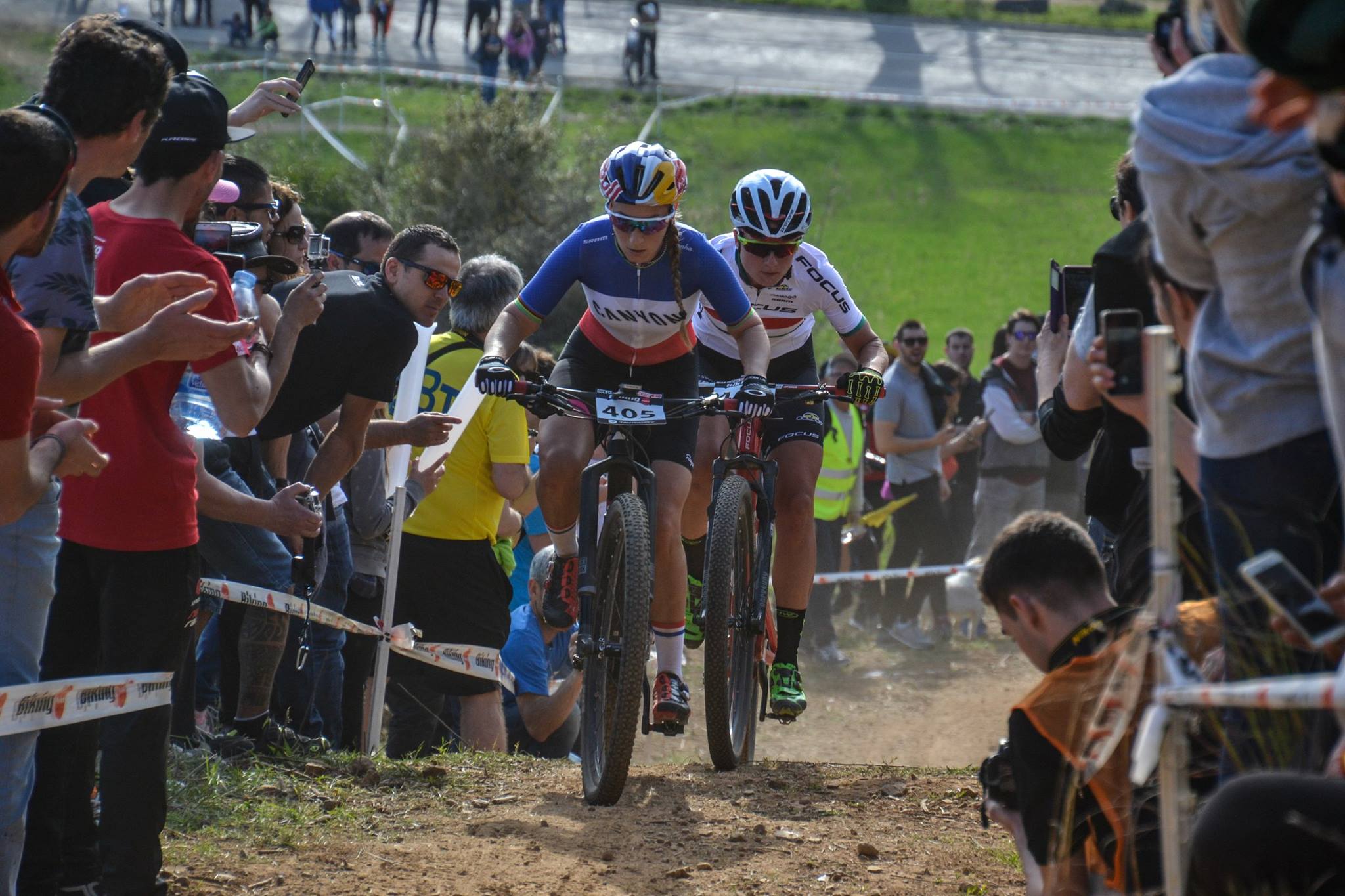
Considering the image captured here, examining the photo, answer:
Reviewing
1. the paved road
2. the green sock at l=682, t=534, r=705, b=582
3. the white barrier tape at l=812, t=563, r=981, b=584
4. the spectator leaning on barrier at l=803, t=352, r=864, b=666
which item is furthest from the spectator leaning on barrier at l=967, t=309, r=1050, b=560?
the paved road

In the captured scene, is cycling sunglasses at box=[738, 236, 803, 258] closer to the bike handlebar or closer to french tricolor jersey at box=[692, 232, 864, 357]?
french tricolor jersey at box=[692, 232, 864, 357]

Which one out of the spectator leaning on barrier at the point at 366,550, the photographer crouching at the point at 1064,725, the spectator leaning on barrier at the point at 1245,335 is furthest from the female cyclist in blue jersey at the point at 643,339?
the spectator leaning on barrier at the point at 1245,335

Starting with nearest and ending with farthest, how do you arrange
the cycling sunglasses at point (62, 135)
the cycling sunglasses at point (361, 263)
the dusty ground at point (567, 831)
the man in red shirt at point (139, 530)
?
the cycling sunglasses at point (62, 135), the man in red shirt at point (139, 530), the dusty ground at point (567, 831), the cycling sunglasses at point (361, 263)

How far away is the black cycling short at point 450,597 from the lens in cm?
724

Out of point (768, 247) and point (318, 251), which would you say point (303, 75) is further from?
point (768, 247)

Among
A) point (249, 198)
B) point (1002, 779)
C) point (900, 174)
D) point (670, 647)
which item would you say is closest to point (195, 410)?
point (249, 198)

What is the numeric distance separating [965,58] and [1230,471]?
38.5 meters

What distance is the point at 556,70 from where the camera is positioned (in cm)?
3372

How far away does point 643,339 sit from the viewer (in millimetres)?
6371

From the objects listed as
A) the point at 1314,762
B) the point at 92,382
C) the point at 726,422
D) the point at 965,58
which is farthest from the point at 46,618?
the point at 965,58

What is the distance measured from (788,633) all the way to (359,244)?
289 cm

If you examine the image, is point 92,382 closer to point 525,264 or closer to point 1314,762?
point 1314,762

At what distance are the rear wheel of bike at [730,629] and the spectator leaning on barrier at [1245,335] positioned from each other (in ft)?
10.6

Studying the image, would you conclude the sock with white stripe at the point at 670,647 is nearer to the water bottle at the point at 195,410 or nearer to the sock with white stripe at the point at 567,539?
the sock with white stripe at the point at 567,539
